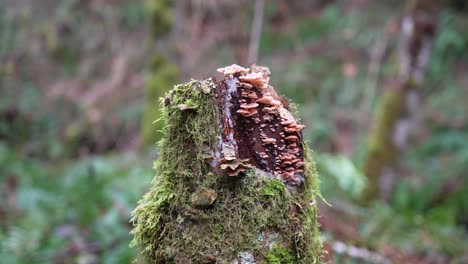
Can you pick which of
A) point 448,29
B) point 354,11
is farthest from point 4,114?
point 448,29

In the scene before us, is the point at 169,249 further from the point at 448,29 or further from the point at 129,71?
the point at 129,71

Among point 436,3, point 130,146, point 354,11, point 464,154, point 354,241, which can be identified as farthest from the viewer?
point 354,11

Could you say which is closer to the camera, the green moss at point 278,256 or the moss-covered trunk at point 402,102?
the green moss at point 278,256

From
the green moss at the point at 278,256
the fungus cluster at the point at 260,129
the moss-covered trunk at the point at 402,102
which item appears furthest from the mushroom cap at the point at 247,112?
the moss-covered trunk at the point at 402,102

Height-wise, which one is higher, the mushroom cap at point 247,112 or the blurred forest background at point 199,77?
the blurred forest background at point 199,77

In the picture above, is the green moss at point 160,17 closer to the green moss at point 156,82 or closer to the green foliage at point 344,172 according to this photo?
the green moss at point 156,82

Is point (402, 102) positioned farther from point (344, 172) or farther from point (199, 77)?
point (199, 77)

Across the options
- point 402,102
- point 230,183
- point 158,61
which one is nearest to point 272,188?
point 230,183
